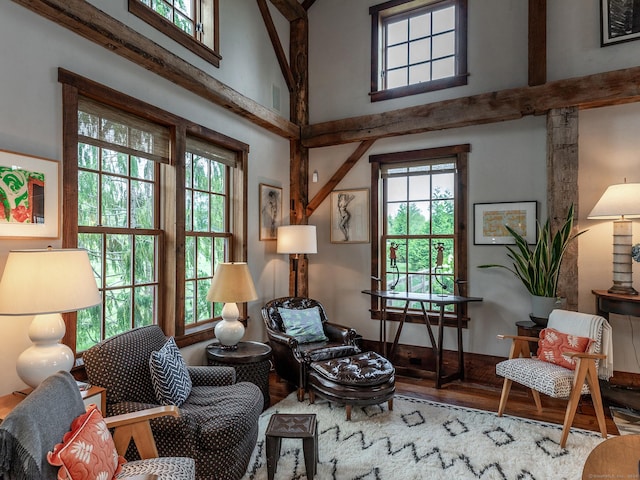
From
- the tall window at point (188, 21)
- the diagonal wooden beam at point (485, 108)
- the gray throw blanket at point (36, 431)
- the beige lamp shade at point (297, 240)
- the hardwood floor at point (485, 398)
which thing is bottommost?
the hardwood floor at point (485, 398)

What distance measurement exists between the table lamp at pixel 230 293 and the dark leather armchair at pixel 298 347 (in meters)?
0.51

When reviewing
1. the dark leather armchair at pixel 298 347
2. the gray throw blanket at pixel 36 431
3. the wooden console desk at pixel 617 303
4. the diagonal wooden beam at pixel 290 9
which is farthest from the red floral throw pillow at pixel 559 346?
the diagonal wooden beam at pixel 290 9

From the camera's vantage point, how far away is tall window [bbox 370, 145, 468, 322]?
4.36 meters

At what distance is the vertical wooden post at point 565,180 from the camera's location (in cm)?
363

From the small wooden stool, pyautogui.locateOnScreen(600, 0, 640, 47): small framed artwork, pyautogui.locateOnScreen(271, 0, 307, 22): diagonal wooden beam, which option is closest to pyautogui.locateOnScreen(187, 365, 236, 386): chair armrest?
the small wooden stool

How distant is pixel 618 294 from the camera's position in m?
3.42

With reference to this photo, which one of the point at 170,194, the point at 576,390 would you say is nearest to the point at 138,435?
the point at 170,194

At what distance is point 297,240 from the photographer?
432 cm

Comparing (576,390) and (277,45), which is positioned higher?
(277,45)

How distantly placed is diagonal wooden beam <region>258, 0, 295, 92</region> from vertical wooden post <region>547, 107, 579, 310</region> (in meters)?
3.02

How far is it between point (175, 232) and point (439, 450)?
268 centimetres

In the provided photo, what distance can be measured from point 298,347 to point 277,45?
11.7 feet

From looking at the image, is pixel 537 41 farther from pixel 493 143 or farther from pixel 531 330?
pixel 531 330

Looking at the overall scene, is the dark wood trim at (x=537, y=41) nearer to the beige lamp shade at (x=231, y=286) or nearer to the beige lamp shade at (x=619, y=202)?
the beige lamp shade at (x=619, y=202)
